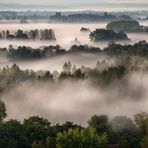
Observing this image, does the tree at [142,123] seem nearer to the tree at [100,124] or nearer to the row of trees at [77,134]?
the row of trees at [77,134]

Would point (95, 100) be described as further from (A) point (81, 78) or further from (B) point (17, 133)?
(B) point (17, 133)

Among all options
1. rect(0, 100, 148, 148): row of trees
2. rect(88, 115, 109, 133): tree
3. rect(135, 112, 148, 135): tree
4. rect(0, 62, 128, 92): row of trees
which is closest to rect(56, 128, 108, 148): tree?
rect(0, 100, 148, 148): row of trees

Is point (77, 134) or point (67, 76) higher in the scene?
point (77, 134)

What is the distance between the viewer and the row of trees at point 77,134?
74.3 meters

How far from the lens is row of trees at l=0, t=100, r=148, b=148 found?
2926 inches

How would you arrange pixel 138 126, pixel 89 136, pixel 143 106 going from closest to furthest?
pixel 89 136 → pixel 138 126 → pixel 143 106

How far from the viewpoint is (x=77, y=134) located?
7444 cm

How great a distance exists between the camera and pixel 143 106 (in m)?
135

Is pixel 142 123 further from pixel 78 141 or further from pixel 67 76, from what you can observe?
pixel 67 76

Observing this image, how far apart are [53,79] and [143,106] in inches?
1293

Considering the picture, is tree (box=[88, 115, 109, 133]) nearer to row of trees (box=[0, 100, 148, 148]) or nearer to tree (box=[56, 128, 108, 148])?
row of trees (box=[0, 100, 148, 148])

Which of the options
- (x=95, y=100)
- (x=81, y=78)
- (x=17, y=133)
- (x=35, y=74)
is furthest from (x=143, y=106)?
(x=17, y=133)

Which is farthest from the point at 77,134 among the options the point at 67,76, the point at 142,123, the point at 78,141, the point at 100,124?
the point at 67,76

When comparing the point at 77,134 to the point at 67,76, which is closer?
the point at 77,134
